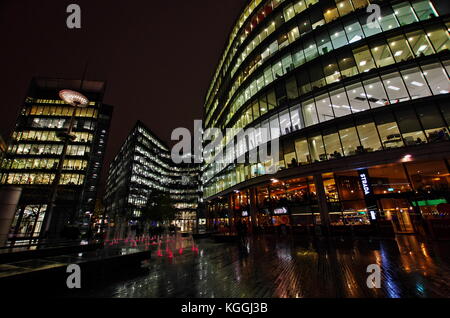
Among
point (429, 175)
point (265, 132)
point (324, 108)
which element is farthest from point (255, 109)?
point (429, 175)

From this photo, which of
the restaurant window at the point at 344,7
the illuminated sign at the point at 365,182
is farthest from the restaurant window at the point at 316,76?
the illuminated sign at the point at 365,182

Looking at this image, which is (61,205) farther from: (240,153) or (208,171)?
(240,153)

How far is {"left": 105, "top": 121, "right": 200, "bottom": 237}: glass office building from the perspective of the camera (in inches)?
2980

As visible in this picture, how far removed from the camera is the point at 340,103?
1742 centimetres

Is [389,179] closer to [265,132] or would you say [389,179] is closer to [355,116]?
[355,116]

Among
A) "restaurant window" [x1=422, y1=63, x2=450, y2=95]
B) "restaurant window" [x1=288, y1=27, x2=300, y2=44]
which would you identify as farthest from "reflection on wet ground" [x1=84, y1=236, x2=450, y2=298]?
"restaurant window" [x1=288, y1=27, x2=300, y2=44]

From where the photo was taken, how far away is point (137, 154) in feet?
271

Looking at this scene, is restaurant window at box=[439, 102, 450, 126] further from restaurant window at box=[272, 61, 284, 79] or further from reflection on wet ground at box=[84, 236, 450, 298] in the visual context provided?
restaurant window at box=[272, 61, 284, 79]

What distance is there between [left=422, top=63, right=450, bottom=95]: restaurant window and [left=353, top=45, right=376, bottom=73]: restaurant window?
373cm

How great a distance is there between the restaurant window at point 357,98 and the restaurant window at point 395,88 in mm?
1694

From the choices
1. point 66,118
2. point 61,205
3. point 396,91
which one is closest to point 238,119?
point 396,91

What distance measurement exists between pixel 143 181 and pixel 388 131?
88.3m

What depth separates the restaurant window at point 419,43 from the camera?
Result: 15371 millimetres
